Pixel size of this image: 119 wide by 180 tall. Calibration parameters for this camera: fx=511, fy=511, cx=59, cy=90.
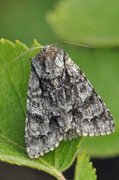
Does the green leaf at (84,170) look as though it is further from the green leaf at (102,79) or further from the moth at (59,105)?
the green leaf at (102,79)

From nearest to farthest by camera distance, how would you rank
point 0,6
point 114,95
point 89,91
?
point 89,91
point 114,95
point 0,6

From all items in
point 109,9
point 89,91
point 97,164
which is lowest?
point 97,164

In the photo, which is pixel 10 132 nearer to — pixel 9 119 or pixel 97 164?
pixel 9 119

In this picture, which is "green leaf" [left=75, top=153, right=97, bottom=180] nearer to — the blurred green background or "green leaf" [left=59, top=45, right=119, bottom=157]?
"green leaf" [left=59, top=45, right=119, bottom=157]

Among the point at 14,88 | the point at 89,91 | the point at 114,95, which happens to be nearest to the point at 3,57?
the point at 14,88

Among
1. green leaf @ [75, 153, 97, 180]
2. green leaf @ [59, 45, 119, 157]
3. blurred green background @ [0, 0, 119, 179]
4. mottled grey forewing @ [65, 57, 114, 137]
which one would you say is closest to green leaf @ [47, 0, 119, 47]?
blurred green background @ [0, 0, 119, 179]

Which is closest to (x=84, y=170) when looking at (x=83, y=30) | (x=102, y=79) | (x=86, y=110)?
(x=86, y=110)
